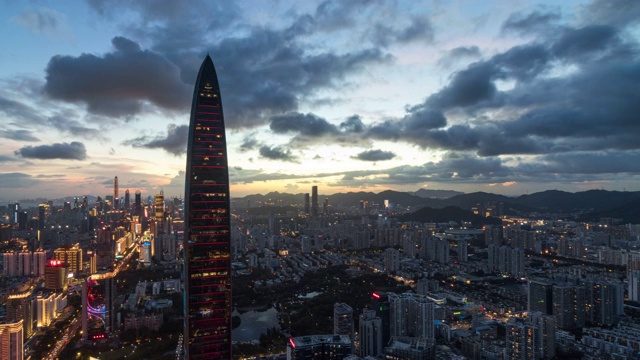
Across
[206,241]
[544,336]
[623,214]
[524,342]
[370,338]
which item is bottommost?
[370,338]

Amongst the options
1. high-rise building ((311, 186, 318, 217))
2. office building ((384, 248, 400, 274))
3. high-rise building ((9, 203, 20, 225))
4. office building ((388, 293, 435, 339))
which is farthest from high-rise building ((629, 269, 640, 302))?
high-rise building ((9, 203, 20, 225))

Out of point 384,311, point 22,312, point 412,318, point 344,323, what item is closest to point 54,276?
point 22,312

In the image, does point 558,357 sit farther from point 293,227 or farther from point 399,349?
point 293,227

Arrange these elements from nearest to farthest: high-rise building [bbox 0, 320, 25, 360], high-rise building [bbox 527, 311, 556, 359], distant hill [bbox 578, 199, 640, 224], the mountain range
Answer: high-rise building [bbox 0, 320, 25, 360] < high-rise building [bbox 527, 311, 556, 359] < distant hill [bbox 578, 199, 640, 224] < the mountain range

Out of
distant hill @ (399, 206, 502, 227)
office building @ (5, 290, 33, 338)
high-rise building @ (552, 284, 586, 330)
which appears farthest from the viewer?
distant hill @ (399, 206, 502, 227)

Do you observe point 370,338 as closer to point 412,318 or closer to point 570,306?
point 412,318

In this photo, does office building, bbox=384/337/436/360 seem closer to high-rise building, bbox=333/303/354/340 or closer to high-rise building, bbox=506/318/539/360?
high-rise building, bbox=333/303/354/340

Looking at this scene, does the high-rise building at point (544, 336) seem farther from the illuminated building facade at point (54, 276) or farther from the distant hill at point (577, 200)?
the distant hill at point (577, 200)

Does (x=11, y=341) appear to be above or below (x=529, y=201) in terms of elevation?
below
